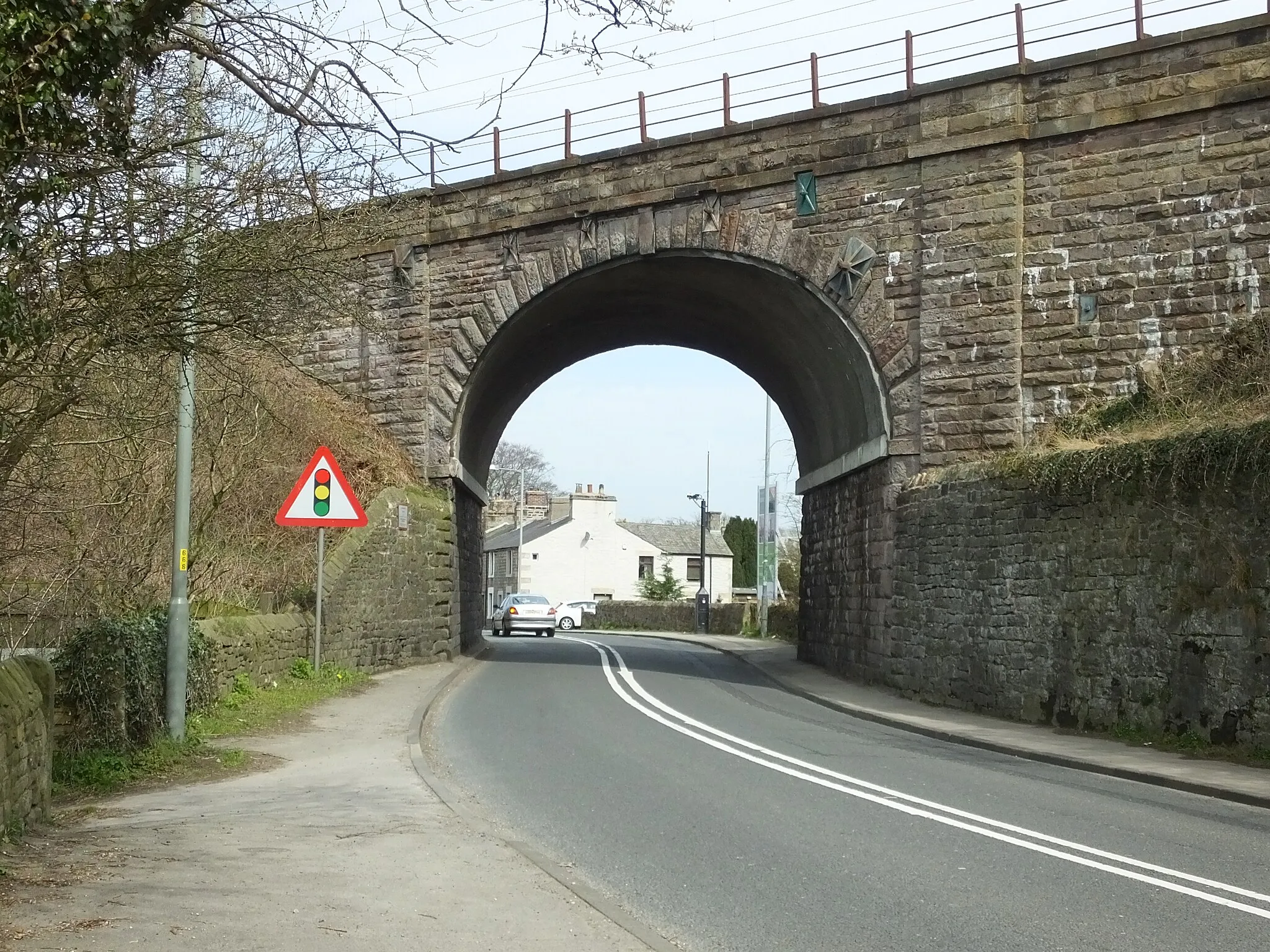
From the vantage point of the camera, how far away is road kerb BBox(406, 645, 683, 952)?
18.6 ft

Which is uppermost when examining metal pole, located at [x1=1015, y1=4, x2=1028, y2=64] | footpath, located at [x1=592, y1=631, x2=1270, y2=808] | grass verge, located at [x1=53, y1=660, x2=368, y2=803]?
metal pole, located at [x1=1015, y1=4, x2=1028, y2=64]

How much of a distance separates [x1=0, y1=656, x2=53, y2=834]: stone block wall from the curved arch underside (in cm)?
1343

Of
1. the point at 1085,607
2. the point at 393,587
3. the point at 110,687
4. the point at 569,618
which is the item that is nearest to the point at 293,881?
the point at 110,687

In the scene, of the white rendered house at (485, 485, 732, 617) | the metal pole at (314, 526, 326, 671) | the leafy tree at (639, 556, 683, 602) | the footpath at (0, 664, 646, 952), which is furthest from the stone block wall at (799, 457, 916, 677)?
the white rendered house at (485, 485, 732, 617)

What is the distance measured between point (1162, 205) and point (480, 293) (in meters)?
10.9

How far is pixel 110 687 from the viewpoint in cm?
1015

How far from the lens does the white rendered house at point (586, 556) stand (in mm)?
79375

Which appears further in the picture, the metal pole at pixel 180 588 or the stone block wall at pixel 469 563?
the stone block wall at pixel 469 563

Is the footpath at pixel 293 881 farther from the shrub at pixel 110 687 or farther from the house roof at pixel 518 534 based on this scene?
the house roof at pixel 518 534

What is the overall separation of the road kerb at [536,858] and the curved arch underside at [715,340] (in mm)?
9787

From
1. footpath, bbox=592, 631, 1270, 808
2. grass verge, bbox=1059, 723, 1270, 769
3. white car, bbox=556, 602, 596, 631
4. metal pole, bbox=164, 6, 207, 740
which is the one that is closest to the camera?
footpath, bbox=592, 631, 1270, 808

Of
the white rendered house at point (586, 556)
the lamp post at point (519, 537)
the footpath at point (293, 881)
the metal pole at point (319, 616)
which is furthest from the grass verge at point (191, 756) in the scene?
the white rendered house at point (586, 556)

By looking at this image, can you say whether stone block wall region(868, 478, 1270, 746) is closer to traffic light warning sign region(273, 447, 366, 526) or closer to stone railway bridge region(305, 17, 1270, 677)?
stone railway bridge region(305, 17, 1270, 677)

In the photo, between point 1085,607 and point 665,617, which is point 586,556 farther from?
point 1085,607
